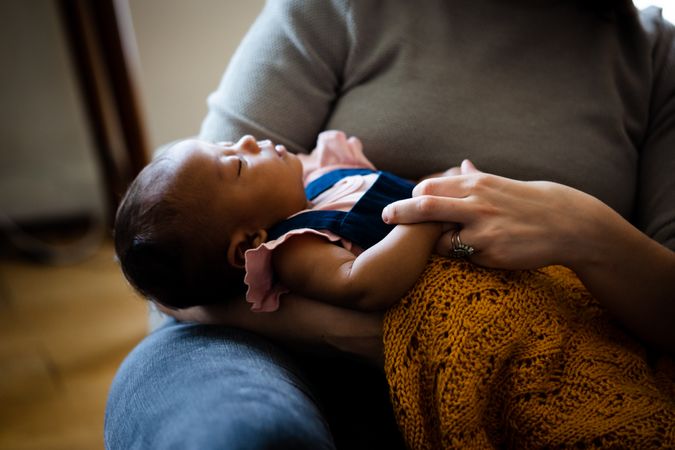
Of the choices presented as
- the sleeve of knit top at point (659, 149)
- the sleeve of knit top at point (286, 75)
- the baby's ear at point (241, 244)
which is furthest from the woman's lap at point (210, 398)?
the sleeve of knit top at point (659, 149)

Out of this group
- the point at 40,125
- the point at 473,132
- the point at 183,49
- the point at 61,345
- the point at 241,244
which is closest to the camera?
the point at 241,244

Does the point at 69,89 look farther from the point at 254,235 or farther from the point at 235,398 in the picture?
the point at 235,398

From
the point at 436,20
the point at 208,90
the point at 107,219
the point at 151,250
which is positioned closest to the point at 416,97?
the point at 436,20

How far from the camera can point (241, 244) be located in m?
0.97

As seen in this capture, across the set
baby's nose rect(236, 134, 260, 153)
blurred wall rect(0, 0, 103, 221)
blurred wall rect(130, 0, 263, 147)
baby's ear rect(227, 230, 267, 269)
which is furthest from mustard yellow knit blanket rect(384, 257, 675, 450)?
blurred wall rect(0, 0, 103, 221)

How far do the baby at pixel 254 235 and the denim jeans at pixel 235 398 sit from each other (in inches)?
3.9

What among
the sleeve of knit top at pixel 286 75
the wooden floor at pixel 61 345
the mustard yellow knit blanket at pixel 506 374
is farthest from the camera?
the wooden floor at pixel 61 345

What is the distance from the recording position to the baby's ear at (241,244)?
95cm

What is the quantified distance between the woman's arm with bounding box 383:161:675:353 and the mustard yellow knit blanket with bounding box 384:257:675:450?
0.18ft

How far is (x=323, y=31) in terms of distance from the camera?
113cm

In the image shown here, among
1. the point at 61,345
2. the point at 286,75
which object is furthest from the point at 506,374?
the point at 61,345

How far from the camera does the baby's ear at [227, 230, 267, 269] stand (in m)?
0.95

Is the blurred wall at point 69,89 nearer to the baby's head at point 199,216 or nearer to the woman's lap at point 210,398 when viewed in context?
the baby's head at point 199,216

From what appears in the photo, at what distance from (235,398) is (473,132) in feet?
2.23
